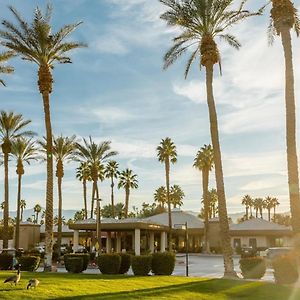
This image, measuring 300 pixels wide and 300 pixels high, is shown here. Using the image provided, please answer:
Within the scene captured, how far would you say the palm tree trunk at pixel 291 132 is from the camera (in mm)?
22219

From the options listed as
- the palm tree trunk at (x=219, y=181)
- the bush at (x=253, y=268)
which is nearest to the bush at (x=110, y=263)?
the palm tree trunk at (x=219, y=181)

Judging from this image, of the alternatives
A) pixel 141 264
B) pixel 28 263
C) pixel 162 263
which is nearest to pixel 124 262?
pixel 141 264

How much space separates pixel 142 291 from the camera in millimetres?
19219

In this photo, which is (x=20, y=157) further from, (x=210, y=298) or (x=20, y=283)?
(x=210, y=298)

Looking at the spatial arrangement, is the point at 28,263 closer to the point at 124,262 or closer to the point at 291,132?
the point at 124,262

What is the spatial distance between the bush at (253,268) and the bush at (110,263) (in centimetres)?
746

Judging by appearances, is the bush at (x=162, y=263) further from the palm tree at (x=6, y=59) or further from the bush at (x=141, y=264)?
the palm tree at (x=6, y=59)

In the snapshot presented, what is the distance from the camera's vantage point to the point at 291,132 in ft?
77.7

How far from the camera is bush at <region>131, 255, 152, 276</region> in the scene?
27266mm

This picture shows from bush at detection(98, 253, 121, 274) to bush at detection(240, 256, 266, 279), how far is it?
24.5 ft

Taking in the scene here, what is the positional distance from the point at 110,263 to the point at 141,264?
222 centimetres

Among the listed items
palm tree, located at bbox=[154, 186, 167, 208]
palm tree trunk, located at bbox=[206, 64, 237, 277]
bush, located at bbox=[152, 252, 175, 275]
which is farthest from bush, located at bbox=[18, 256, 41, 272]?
palm tree, located at bbox=[154, 186, 167, 208]

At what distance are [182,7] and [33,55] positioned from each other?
1207 centimetres

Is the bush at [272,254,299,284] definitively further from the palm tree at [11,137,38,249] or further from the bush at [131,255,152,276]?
the palm tree at [11,137,38,249]
